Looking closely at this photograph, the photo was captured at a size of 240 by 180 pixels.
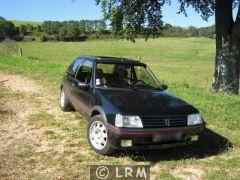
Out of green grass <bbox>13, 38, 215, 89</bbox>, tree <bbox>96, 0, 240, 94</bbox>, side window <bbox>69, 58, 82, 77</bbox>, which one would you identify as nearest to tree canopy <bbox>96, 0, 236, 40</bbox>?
tree <bbox>96, 0, 240, 94</bbox>

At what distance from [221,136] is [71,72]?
3.70 m

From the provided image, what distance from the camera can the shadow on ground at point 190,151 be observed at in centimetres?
594

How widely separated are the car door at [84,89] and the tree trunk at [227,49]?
638 centimetres

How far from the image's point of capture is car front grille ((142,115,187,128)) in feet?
18.1

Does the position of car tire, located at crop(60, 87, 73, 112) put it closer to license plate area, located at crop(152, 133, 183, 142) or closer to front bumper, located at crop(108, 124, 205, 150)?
front bumper, located at crop(108, 124, 205, 150)

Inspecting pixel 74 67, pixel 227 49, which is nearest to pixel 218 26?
pixel 227 49

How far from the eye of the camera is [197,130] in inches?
235

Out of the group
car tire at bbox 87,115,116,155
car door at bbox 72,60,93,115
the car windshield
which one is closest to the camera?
car tire at bbox 87,115,116,155

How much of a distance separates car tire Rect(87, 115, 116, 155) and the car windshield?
93 centimetres

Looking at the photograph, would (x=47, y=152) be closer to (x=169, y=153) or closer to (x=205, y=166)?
(x=169, y=153)

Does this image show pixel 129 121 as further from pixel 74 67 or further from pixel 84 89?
pixel 74 67

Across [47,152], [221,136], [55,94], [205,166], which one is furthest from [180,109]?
[55,94]

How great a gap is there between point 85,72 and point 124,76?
0.92 m

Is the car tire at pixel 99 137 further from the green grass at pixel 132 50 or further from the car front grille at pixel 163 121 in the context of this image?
the green grass at pixel 132 50
